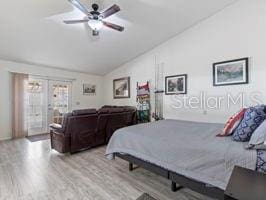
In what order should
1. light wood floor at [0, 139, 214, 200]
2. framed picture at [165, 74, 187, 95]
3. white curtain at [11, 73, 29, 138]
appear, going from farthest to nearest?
white curtain at [11, 73, 29, 138] → framed picture at [165, 74, 187, 95] → light wood floor at [0, 139, 214, 200]

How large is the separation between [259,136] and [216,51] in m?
2.92

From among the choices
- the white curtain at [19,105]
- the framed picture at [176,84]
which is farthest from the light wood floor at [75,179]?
the framed picture at [176,84]

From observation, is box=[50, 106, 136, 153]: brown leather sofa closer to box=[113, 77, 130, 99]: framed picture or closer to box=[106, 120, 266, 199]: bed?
box=[106, 120, 266, 199]: bed

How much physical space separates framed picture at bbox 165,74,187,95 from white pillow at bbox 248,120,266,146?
2975 millimetres

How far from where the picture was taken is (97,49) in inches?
207

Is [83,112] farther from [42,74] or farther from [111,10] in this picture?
[42,74]

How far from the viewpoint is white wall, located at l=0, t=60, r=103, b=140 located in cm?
515

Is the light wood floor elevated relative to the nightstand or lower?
lower

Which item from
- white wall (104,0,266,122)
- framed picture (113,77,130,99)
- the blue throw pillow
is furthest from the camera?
framed picture (113,77,130,99)

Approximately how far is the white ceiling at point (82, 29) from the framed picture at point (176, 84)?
1204 millimetres

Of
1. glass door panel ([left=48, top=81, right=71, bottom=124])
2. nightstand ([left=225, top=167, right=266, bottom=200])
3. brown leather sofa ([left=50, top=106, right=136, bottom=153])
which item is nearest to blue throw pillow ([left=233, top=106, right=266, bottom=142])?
nightstand ([left=225, top=167, right=266, bottom=200])

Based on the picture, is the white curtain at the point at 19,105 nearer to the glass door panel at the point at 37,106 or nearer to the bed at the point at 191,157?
the glass door panel at the point at 37,106

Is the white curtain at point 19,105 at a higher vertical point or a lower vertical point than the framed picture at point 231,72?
lower

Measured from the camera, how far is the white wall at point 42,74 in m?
5.15
